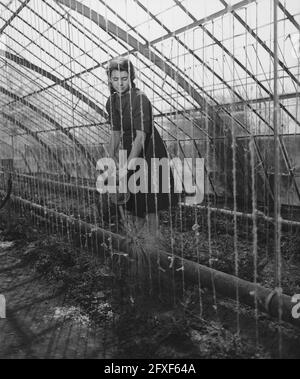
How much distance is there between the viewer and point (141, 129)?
2.37 metres

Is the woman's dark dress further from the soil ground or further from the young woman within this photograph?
the soil ground

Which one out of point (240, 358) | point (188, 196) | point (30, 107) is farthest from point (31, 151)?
point (240, 358)

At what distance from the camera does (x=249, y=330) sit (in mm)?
2354

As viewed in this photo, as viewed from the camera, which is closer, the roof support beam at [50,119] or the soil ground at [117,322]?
the soil ground at [117,322]

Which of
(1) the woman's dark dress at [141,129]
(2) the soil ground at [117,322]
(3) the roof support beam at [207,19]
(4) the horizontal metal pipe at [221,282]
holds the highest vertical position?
(3) the roof support beam at [207,19]

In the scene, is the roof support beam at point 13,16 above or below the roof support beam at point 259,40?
above

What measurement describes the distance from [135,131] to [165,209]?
0.55 metres

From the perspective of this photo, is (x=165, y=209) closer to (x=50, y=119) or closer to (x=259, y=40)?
(x=259, y=40)

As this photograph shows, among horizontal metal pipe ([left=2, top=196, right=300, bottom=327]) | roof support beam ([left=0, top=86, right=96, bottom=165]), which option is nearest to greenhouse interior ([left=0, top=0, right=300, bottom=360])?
horizontal metal pipe ([left=2, top=196, right=300, bottom=327])

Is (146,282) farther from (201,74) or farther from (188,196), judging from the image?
(188,196)

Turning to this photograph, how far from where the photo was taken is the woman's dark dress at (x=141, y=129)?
2.39 metres

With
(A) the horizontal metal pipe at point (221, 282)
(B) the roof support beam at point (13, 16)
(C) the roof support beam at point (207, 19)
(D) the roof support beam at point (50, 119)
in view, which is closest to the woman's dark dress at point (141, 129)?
(A) the horizontal metal pipe at point (221, 282)

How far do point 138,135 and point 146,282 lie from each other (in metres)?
1.02

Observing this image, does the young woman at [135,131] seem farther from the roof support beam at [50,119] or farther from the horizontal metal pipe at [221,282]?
the roof support beam at [50,119]
